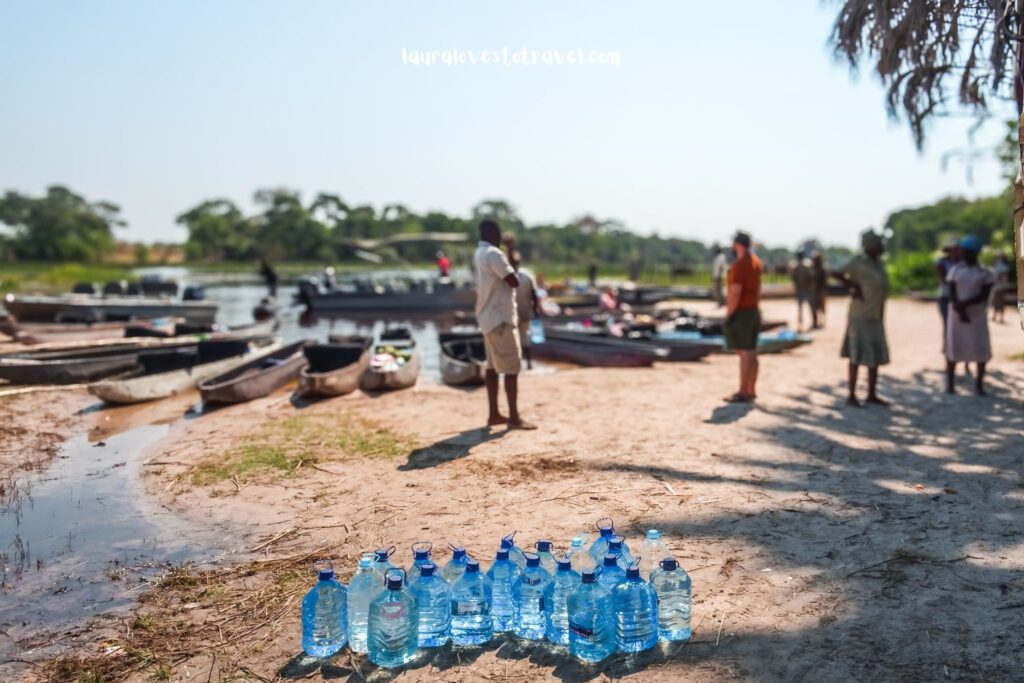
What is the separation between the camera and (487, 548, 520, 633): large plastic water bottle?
3686 mm

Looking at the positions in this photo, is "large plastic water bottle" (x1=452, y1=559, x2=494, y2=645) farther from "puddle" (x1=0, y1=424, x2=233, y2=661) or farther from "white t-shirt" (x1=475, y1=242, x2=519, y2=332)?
"white t-shirt" (x1=475, y1=242, x2=519, y2=332)

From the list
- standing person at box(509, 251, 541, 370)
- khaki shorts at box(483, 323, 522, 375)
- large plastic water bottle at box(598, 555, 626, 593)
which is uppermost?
standing person at box(509, 251, 541, 370)

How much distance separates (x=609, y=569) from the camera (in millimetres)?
3541

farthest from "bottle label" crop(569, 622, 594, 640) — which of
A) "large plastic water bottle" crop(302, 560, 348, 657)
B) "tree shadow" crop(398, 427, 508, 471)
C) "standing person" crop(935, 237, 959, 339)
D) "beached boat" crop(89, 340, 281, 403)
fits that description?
"beached boat" crop(89, 340, 281, 403)

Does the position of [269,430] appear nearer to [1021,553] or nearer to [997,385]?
[1021,553]

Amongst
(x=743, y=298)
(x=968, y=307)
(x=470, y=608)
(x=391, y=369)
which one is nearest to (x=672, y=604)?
(x=470, y=608)

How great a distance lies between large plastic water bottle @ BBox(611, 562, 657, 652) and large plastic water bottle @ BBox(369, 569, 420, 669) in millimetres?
958

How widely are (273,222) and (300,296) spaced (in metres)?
55.6

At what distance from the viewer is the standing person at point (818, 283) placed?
1758 cm

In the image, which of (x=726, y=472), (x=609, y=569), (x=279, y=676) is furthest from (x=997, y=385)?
(x=279, y=676)

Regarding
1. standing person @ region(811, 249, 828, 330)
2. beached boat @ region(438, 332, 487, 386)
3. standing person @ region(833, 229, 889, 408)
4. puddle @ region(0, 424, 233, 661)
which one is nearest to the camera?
puddle @ region(0, 424, 233, 661)

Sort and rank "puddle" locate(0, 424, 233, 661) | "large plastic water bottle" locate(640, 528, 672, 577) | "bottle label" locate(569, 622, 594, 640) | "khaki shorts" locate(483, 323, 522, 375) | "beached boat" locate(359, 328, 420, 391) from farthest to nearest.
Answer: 1. "beached boat" locate(359, 328, 420, 391)
2. "khaki shorts" locate(483, 323, 522, 375)
3. "puddle" locate(0, 424, 233, 661)
4. "large plastic water bottle" locate(640, 528, 672, 577)
5. "bottle label" locate(569, 622, 594, 640)

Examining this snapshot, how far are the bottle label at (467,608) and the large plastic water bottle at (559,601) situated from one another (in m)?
0.33

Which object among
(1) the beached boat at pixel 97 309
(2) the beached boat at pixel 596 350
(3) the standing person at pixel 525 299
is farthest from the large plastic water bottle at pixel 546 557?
(1) the beached boat at pixel 97 309
